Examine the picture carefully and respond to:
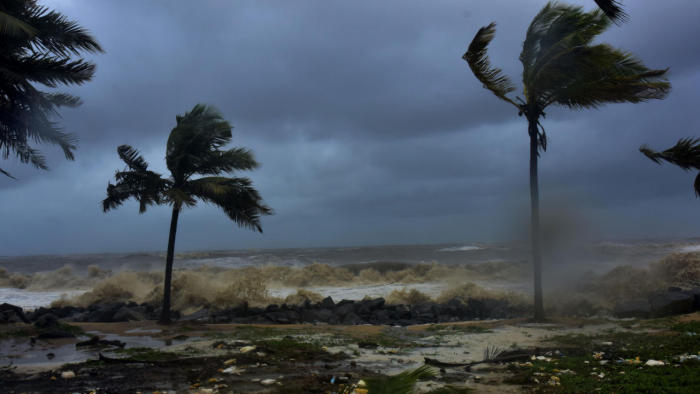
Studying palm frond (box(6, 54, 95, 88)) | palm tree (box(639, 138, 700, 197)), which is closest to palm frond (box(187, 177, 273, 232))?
palm frond (box(6, 54, 95, 88))

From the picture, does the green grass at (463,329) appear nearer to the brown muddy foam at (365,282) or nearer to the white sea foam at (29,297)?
the brown muddy foam at (365,282)

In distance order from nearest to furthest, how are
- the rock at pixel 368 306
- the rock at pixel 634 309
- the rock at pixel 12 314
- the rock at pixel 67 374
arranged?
the rock at pixel 67 374 → the rock at pixel 634 309 → the rock at pixel 12 314 → the rock at pixel 368 306

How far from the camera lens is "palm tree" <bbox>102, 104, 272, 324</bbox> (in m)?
13.1

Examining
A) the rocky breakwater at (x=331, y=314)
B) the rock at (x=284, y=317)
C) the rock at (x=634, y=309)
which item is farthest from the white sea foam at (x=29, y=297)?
the rock at (x=634, y=309)

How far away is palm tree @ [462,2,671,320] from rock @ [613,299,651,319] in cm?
307

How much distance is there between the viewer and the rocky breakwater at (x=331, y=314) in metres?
16.8

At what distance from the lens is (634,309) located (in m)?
13.4

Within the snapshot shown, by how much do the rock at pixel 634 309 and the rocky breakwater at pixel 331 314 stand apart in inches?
164

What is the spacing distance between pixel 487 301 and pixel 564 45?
11701 millimetres

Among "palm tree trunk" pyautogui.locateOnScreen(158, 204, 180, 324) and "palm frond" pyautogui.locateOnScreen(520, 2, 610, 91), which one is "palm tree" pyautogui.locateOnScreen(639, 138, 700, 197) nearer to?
"palm frond" pyautogui.locateOnScreen(520, 2, 610, 91)

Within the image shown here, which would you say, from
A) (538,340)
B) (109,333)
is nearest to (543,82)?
(538,340)

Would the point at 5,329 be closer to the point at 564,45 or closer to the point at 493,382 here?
the point at 493,382

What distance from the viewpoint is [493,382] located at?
6.27 m

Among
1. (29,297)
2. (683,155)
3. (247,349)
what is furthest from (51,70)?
(29,297)
